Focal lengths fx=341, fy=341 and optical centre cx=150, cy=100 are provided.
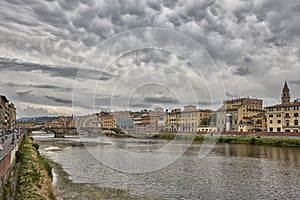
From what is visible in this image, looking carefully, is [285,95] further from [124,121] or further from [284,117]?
[124,121]

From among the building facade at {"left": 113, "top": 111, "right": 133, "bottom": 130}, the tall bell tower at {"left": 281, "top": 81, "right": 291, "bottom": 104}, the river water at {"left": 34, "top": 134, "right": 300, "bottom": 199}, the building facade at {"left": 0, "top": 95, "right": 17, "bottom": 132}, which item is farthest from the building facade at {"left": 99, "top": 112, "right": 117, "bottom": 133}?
the river water at {"left": 34, "top": 134, "right": 300, "bottom": 199}

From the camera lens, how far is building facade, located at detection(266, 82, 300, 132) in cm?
7381

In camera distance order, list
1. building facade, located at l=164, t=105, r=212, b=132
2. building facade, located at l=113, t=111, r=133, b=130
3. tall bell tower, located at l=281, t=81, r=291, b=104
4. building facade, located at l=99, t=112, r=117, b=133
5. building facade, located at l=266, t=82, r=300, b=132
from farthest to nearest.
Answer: building facade, located at l=113, t=111, r=133, b=130
building facade, located at l=99, t=112, r=117, b=133
building facade, located at l=164, t=105, r=212, b=132
tall bell tower, located at l=281, t=81, r=291, b=104
building facade, located at l=266, t=82, r=300, b=132

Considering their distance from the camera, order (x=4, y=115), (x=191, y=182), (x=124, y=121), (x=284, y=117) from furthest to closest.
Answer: (x=124, y=121), (x=4, y=115), (x=284, y=117), (x=191, y=182)

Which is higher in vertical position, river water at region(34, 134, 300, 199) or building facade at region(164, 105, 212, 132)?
building facade at region(164, 105, 212, 132)

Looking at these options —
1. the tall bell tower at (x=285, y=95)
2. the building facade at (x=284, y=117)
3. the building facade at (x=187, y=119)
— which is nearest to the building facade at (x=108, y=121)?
the building facade at (x=187, y=119)

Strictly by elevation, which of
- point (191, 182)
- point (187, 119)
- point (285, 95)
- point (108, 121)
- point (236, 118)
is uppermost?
point (285, 95)

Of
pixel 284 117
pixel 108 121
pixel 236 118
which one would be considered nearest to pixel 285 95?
pixel 236 118

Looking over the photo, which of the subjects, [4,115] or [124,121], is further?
[124,121]

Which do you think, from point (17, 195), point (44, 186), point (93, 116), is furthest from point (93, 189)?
point (93, 116)

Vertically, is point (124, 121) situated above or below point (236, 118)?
below

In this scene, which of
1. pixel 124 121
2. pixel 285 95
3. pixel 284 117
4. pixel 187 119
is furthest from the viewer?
pixel 124 121

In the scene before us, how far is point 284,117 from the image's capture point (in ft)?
249

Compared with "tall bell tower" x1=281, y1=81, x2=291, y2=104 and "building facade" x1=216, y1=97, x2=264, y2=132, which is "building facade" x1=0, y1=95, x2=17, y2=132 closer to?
"building facade" x1=216, y1=97, x2=264, y2=132
